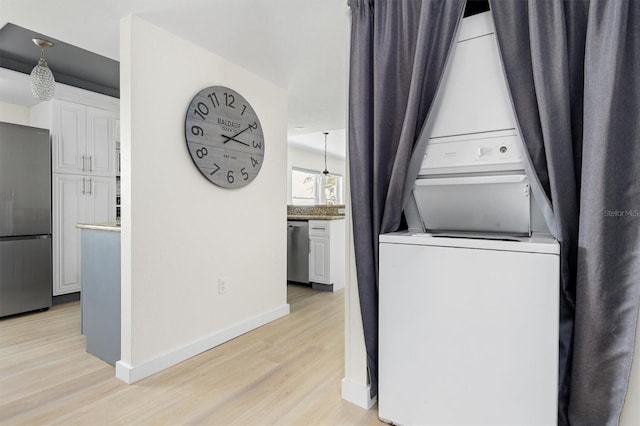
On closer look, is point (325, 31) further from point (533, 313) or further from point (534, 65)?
point (533, 313)

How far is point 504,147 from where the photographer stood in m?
1.43

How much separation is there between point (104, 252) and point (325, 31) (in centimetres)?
206

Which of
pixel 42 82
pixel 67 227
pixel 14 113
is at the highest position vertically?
pixel 14 113

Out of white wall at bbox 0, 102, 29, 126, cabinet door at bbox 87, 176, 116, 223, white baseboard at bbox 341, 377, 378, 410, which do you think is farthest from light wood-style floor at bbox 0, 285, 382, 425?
white wall at bbox 0, 102, 29, 126

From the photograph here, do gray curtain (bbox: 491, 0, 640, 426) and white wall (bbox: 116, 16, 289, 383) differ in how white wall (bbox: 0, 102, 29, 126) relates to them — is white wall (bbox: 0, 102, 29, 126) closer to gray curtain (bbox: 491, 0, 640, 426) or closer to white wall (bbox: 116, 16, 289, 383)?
white wall (bbox: 116, 16, 289, 383)

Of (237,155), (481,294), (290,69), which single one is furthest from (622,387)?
(290,69)

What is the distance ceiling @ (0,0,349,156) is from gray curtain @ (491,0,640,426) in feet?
3.19

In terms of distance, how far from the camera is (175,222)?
2.32m

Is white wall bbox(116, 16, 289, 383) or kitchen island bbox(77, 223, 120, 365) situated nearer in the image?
white wall bbox(116, 16, 289, 383)

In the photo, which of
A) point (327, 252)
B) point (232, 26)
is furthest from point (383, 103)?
point (327, 252)

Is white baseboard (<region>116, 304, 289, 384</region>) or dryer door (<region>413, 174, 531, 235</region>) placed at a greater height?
dryer door (<region>413, 174, 531, 235</region>)

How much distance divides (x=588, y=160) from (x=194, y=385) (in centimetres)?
217

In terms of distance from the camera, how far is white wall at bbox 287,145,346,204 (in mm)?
7113

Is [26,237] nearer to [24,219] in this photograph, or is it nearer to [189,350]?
[24,219]
